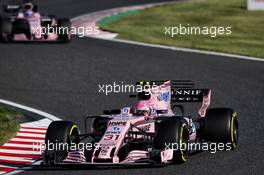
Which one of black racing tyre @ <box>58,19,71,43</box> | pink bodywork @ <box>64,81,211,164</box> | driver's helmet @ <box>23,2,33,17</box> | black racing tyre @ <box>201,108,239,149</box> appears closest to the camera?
pink bodywork @ <box>64,81,211,164</box>

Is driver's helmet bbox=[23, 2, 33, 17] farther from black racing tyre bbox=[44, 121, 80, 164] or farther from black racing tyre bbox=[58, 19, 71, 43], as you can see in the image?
black racing tyre bbox=[44, 121, 80, 164]

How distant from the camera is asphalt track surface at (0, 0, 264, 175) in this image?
13.2 m

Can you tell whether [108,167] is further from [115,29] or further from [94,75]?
[115,29]

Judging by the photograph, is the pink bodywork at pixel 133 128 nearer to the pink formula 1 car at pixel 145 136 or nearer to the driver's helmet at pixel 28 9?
the pink formula 1 car at pixel 145 136

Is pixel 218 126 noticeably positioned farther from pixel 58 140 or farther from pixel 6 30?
pixel 6 30

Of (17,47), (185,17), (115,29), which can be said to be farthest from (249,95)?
(185,17)

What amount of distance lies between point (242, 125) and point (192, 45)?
37.5ft

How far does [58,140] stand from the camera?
507 inches

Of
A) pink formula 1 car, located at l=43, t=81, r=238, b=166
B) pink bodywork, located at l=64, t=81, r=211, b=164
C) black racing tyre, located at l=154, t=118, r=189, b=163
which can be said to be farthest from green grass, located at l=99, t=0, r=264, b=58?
black racing tyre, located at l=154, t=118, r=189, b=163

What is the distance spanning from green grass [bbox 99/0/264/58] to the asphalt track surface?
1.60 metres

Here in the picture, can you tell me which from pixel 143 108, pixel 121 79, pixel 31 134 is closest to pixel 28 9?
pixel 121 79

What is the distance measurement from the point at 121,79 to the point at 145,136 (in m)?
8.41

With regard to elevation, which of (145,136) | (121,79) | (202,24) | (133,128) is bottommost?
(202,24)

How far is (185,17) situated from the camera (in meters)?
34.0
